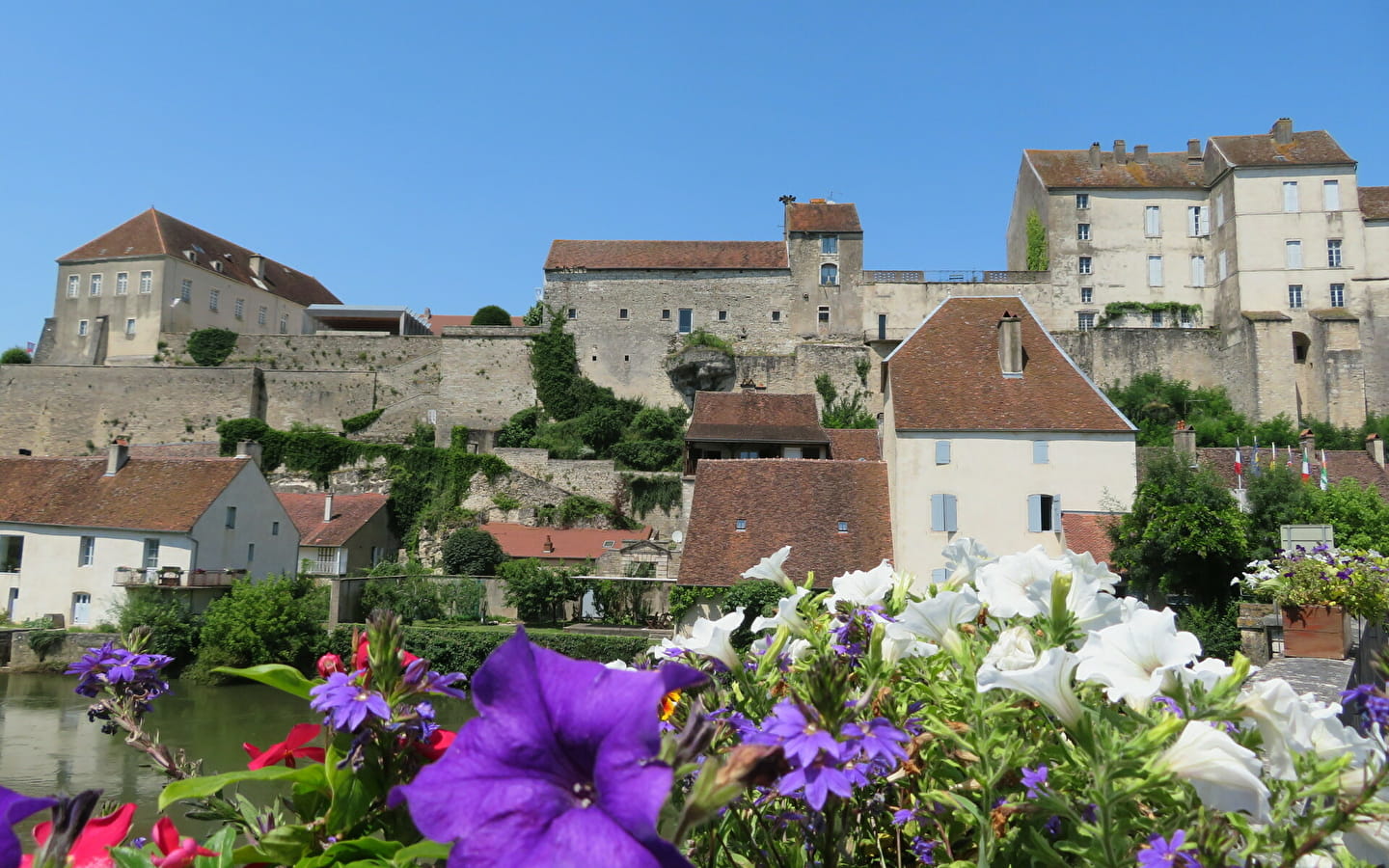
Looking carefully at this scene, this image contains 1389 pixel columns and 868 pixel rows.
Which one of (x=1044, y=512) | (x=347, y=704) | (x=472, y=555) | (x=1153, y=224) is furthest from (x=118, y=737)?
(x=1153, y=224)

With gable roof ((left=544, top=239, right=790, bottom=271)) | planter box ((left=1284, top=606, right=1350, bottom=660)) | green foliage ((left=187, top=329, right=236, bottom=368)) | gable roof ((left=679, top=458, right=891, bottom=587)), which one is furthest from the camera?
green foliage ((left=187, top=329, right=236, bottom=368))

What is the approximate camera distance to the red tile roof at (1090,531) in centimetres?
1933

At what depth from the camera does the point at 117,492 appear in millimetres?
28938

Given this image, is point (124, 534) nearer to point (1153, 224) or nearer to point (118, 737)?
point (118, 737)

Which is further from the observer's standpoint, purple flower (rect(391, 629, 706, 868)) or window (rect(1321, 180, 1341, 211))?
window (rect(1321, 180, 1341, 211))

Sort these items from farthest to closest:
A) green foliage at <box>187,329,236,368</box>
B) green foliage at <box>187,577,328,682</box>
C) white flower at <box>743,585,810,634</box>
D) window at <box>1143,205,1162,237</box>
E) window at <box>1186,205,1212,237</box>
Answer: green foliage at <box>187,329,236,368</box> < window at <box>1143,205,1162,237</box> < window at <box>1186,205,1212,237</box> < green foliage at <box>187,577,328,682</box> < white flower at <box>743,585,810,634</box>

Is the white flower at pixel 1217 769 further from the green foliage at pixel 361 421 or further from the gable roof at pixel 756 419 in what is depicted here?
the green foliage at pixel 361 421

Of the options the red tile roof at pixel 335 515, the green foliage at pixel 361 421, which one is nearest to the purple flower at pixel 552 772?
the red tile roof at pixel 335 515

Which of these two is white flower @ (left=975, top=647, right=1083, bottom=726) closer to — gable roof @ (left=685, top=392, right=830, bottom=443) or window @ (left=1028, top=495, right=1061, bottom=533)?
window @ (left=1028, top=495, right=1061, bottom=533)

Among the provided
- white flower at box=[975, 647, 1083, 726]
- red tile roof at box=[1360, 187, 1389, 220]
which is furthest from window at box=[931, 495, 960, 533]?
red tile roof at box=[1360, 187, 1389, 220]

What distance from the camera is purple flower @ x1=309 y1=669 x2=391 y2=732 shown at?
1250 millimetres

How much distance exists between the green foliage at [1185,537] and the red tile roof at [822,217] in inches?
1359

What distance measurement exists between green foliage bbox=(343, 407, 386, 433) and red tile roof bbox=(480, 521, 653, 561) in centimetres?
1371

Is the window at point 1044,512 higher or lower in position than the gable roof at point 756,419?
lower
